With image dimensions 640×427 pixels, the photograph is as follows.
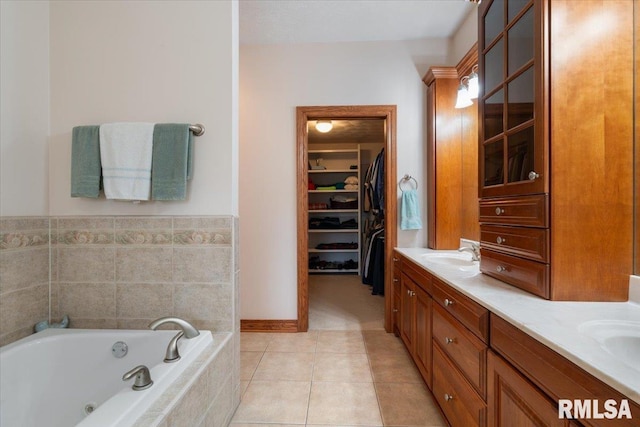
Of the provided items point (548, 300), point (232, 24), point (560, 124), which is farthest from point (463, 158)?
point (232, 24)

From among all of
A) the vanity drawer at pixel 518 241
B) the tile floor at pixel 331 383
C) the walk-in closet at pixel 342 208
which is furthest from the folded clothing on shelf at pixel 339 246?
the vanity drawer at pixel 518 241

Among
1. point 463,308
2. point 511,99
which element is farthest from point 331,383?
point 511,99

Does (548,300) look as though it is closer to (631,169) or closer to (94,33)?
(631,169)

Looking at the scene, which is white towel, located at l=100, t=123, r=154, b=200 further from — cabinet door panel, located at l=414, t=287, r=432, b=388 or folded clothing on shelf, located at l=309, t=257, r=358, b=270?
folded clothing on shelf, located at l=309, t=257, r=358, b=270

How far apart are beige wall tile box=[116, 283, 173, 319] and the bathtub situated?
134 mm

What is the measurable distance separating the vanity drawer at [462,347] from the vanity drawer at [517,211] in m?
0.51

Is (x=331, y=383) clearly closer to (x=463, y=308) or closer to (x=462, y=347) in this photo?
(x=462, y=347)

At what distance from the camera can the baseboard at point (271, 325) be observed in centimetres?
252

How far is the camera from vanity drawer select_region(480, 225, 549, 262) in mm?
1048

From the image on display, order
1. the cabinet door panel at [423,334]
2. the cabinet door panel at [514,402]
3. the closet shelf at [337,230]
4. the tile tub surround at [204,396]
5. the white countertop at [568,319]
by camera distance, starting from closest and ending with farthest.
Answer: the white countertop at [568,319] → the cabinet door panel at [514,402] → the tile tub surround at [204,396] → the cabinet door panel at [423,334] → the closet shelf at [337,230]

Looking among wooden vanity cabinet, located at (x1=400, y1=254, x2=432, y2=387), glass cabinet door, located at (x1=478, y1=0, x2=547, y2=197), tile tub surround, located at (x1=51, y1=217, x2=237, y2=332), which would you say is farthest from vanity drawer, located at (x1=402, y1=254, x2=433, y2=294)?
tile tub surround, located at (x1=51, y1=217, x2=237, y2=332)

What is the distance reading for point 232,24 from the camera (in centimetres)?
148

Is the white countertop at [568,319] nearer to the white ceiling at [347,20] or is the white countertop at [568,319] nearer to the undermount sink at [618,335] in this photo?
the undermount sink at [618,335]

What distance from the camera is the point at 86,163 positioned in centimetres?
141
